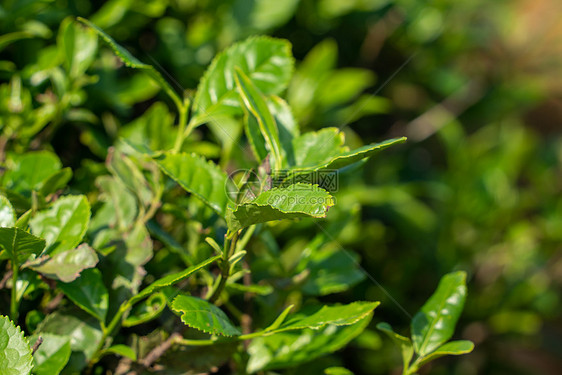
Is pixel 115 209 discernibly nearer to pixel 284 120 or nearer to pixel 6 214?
pixel 6 214

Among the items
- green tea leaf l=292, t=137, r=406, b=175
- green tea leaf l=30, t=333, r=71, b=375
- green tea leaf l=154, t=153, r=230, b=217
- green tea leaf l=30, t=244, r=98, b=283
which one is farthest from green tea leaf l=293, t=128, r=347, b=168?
green tea leaf l=30, t=333, r=71, b=375

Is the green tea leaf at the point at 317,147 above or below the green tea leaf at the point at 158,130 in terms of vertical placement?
above

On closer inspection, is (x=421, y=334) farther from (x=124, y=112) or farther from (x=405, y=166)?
(x=405, y=166)

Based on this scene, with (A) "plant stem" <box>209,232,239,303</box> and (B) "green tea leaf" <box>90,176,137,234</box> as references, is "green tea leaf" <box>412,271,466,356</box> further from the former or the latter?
(B) "green tea leaf" <box>90,176,137,234</box>

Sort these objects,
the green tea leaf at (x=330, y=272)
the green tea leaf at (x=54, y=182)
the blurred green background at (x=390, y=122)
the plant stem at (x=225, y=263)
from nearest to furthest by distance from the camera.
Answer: the plant stem at (x=225, y=263) → the green tea leaf at (x=54, y=182) → the green tea leaf at (x=330, y=272) → the blurred green background at (x=390, y=122)

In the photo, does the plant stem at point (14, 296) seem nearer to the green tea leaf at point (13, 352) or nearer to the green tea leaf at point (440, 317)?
the green tea leaf at point (13, 352)

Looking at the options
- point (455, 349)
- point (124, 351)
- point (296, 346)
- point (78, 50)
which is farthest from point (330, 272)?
point (78, 50)

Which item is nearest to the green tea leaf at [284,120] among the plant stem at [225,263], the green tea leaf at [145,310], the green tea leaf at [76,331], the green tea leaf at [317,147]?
the green tea leaf at [317,147]
